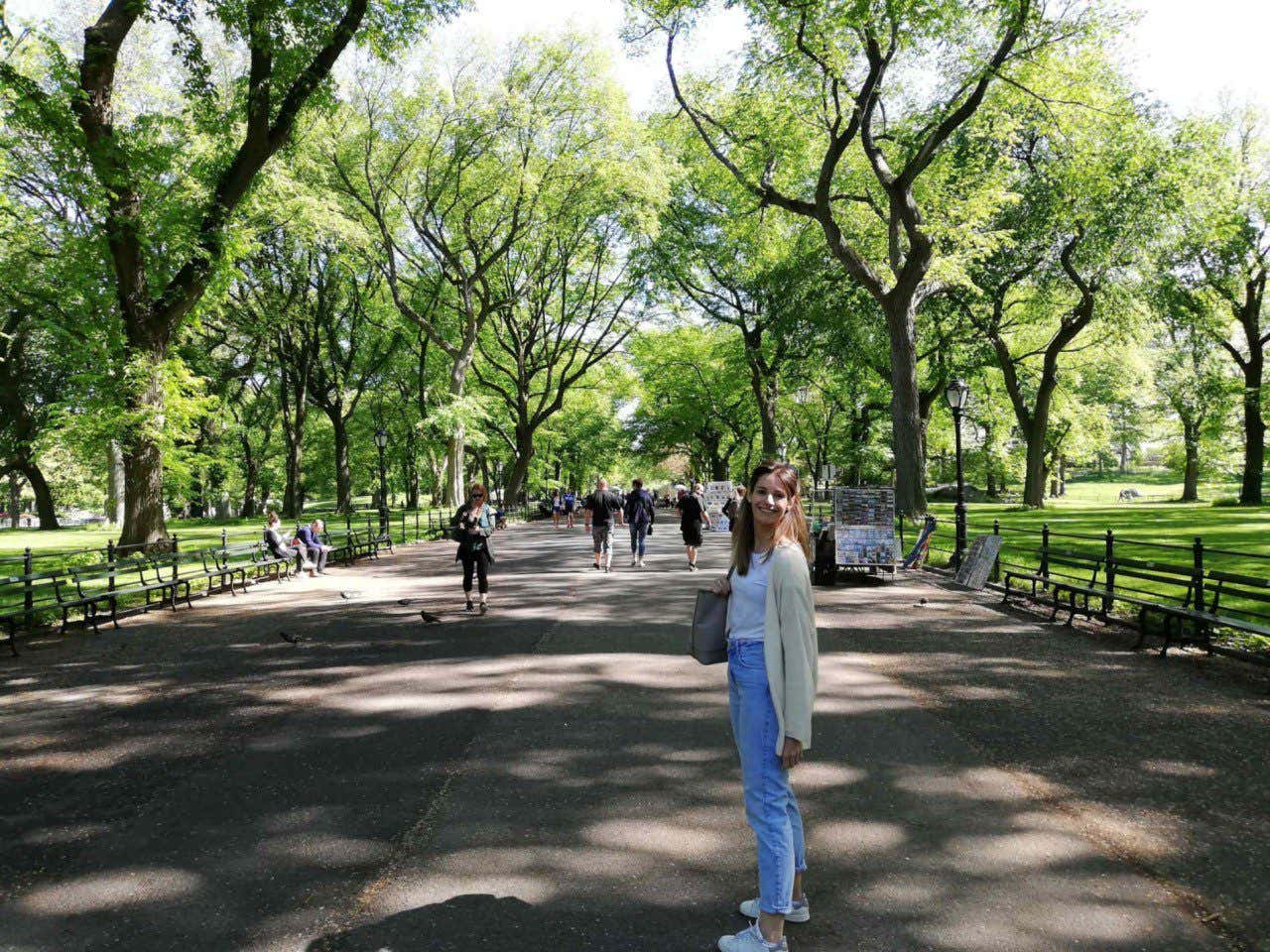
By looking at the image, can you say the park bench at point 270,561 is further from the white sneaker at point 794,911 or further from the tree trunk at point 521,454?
the tree trunk at point 521,454

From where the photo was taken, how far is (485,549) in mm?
11445

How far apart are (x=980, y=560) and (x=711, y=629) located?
11557mm

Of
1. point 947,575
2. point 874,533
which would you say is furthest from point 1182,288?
point 874,533

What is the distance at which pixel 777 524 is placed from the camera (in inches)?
127

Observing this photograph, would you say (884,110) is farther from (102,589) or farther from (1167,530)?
(102,589)

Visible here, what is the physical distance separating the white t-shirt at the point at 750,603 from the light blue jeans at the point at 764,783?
0.05 m

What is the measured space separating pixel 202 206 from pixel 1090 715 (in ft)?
50.5

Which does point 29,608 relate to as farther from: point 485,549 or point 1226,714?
point 1226,714

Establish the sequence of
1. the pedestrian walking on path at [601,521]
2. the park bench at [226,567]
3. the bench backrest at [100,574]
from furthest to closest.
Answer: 1. the pedestrian walking on path at [601,521]
2. the park bench at [226,567]
3. the bench backrest at [100,574]

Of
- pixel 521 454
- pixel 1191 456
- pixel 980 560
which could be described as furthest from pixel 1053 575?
pixel 1191 456

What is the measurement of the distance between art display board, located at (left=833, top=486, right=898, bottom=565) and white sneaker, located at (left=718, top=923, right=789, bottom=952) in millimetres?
11486

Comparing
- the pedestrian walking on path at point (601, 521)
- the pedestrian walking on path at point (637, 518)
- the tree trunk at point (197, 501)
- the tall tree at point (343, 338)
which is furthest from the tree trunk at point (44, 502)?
the pedestrian walking on path at point (637, 518)

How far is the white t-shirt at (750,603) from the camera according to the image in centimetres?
321

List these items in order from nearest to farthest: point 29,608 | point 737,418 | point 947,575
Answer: point 29,608, point 947,575, point 737,418
